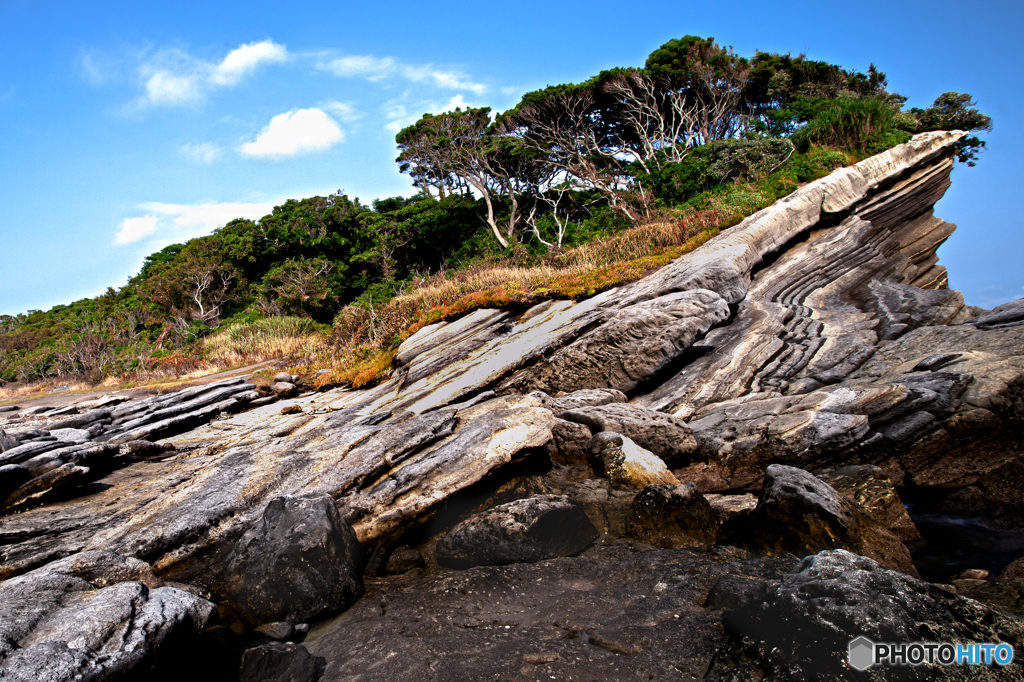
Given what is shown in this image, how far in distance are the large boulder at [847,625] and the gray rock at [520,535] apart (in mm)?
2411

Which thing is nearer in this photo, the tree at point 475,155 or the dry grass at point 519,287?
the dry grass at point 519,287

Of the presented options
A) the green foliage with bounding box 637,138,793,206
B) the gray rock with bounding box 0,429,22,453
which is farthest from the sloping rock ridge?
the green foliage with bounding box 637,138,793,206

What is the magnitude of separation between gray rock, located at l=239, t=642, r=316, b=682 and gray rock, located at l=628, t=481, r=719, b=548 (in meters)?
3.81

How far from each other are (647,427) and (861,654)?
5411 mm

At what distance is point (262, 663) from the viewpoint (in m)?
4.12

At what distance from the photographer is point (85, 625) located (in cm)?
391

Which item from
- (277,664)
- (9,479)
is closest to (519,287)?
(9,479)

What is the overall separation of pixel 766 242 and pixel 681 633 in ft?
47.0

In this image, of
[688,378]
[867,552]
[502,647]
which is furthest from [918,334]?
[502,647]

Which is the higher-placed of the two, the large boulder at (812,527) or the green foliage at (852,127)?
the green foliage at (852,127)

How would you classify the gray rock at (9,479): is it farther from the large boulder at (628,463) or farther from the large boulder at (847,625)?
the large boulder at (847,625)

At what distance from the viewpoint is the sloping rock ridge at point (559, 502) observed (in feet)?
12.8

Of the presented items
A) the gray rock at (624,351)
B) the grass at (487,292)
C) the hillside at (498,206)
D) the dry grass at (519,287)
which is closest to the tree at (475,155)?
the hillside at (498,206)

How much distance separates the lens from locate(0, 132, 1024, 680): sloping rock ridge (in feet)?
12.8
